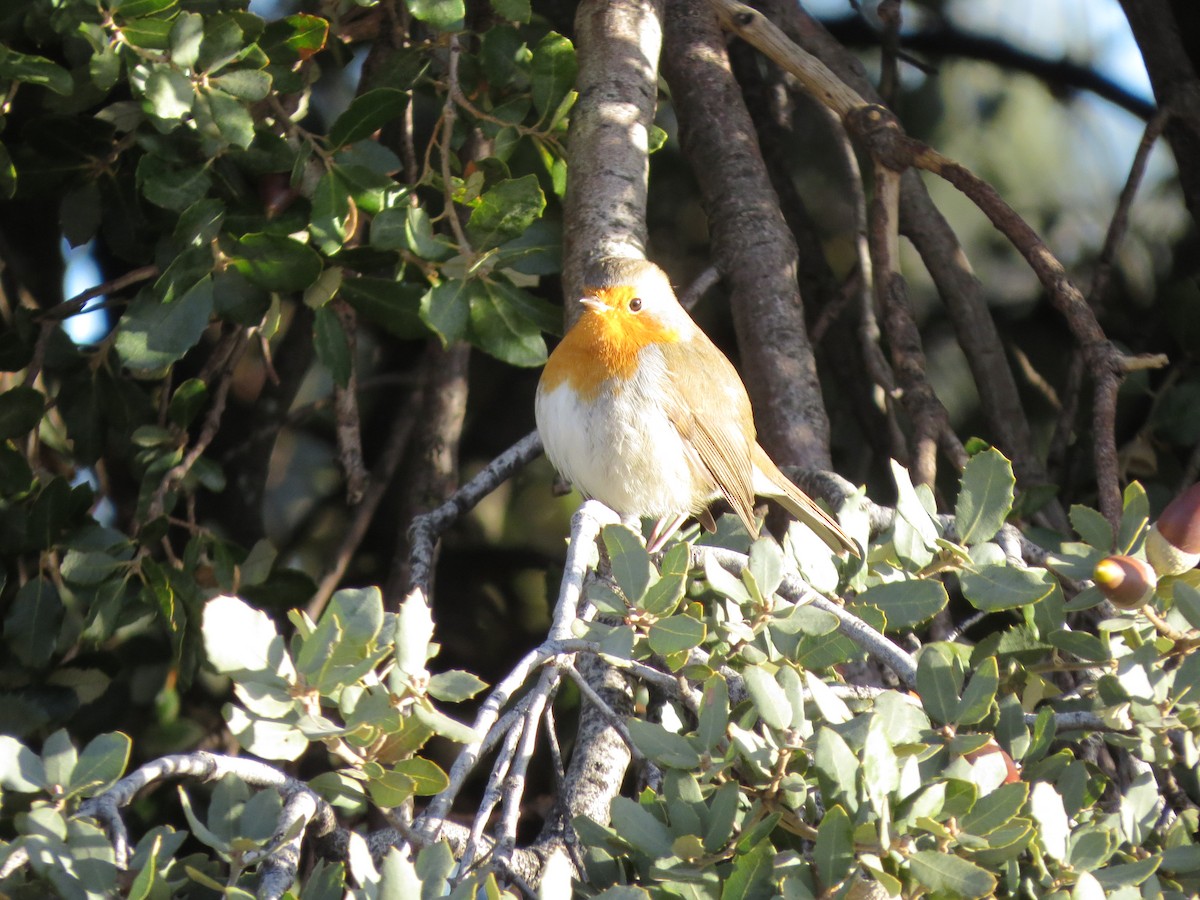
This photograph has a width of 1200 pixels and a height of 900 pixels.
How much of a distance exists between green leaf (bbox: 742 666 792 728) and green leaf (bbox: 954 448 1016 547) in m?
0.54

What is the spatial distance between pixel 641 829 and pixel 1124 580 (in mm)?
698

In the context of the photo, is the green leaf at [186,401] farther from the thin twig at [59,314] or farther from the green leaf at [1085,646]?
the green leaf at [1085,646]

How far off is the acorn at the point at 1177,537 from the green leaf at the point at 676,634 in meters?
0.68

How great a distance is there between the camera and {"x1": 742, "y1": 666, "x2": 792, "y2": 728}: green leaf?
1.24 metres

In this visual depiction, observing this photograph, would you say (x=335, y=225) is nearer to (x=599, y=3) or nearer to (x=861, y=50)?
(x=599, y=3)

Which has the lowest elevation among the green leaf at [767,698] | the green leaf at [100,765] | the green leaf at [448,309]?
the green leaf at [448,309]

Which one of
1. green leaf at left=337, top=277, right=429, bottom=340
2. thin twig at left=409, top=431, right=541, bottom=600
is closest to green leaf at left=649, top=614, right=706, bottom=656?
thin twig at left=409, top=431, right=541, bottom=600

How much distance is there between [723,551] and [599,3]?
164 cm

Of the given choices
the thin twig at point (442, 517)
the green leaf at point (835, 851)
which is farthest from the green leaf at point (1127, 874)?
the thin twig at point (442, 517)

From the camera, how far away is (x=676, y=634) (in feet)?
4.50

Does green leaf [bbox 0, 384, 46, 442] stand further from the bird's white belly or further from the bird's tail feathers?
the bird's tail feathers

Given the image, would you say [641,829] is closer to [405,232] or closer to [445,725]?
[445,725]

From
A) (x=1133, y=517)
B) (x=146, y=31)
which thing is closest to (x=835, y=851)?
(x=1133, y=517)

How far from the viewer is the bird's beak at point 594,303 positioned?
2.62m
